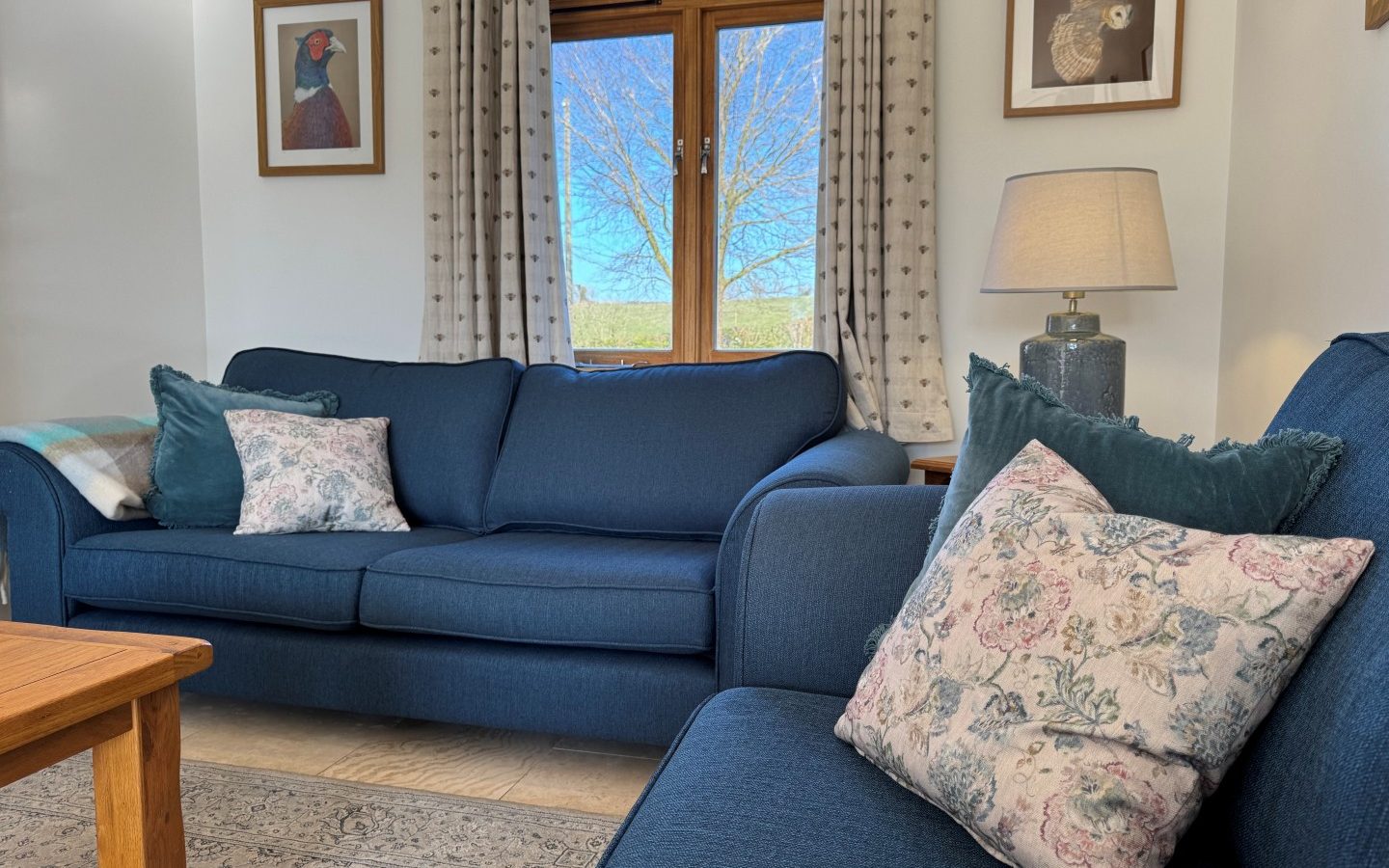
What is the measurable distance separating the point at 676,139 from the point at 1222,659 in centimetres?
283

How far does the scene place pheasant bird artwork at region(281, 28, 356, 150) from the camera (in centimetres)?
363

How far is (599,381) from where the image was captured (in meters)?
2.66

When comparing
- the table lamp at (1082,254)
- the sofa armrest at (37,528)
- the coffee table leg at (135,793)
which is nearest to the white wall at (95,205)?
the sofa armrest at (37,528)

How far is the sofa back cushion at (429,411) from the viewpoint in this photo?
259cm

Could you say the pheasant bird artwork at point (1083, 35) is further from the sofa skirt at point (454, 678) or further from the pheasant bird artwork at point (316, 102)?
the pheasant bird artwork at point (316, 102)

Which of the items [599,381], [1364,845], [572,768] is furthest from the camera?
[599,381]

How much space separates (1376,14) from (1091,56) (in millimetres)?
1285

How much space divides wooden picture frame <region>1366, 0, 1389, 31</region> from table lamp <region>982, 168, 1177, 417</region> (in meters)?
0.60

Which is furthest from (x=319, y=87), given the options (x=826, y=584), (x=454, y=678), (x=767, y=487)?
(x=826, y=584)

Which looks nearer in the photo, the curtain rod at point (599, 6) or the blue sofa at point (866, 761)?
the blue sofa at point (866, 761)

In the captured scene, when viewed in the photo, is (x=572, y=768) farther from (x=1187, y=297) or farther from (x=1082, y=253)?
(x=1187, y=297)

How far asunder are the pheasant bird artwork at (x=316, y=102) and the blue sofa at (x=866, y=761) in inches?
112

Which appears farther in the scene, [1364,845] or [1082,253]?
[1082,253]

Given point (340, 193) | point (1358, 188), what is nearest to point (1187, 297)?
point (1358, 188)
